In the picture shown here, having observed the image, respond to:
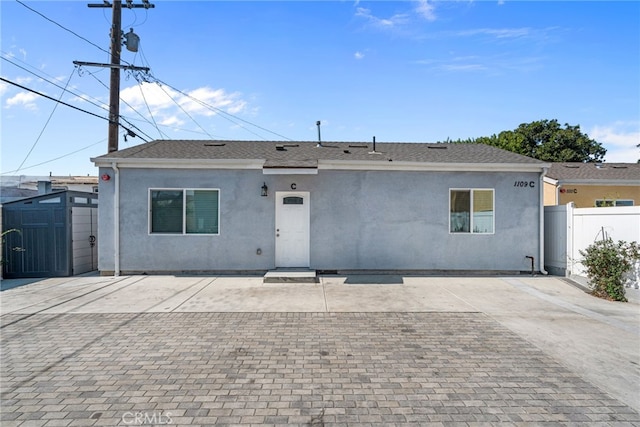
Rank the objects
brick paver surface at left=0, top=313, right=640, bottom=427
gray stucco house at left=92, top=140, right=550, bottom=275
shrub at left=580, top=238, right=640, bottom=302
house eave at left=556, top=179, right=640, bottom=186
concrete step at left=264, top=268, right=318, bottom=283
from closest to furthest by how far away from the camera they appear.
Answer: brick paver surface at left=0, top=313, right=640, bottom=427 < shrub at left=580, top=238, right=640, bottom=302 < concrete step at left=264, top=268, right=318, bottom=283 < gray stucco house at left=92, top=140, right=550, bottom=275 < house eave at left=556, top=179, right=640, bottom=186

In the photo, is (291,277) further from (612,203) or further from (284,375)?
(612,203)

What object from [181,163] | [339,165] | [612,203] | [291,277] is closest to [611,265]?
[339,165]

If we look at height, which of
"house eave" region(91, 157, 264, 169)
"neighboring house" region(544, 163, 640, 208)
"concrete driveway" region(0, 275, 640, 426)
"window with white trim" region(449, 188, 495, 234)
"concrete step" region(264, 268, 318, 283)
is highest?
"house eave" region(91, 157, 264, 169)

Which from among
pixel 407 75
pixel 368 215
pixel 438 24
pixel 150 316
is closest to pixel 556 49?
pixel 438 24

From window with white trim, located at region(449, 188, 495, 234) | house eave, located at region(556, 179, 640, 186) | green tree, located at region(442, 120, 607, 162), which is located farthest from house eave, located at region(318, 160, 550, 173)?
green tree, located at region(442, 120, 607, 162)

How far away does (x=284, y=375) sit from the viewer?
3.52 meters

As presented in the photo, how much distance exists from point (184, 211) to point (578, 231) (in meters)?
10.4

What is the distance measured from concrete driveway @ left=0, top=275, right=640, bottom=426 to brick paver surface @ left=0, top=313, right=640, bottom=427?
0.7 inches

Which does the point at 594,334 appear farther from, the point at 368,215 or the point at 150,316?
the point at 150,316

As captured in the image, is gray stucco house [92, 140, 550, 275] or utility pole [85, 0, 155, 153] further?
utility pole [85, 0, 155, 153]

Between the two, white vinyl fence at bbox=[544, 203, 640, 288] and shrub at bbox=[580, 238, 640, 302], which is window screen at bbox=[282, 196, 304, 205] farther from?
white vinyl fence at bbox=[544, 203, 640, 288]

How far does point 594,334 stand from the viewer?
4.82 m

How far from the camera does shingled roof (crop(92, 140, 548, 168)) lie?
8.88 m

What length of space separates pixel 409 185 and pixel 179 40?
8620 mm
